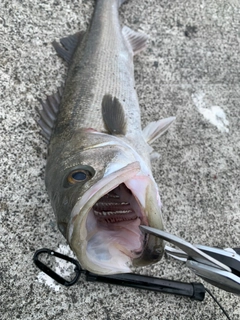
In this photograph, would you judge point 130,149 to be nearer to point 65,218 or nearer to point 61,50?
point 65,218

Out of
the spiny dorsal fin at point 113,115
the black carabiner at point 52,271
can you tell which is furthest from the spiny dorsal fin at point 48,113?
the black carabiner at point 52,271

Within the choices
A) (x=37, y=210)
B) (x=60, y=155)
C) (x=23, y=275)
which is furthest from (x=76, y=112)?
(x=23, y=275)

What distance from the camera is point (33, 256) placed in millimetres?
2123

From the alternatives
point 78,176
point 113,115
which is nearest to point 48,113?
point 113,115

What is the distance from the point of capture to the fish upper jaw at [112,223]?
147 centimetres

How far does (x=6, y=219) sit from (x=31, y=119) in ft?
2.32

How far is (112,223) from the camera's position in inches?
66.2

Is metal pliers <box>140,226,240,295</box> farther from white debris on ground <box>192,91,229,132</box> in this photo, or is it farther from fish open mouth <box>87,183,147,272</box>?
white debris on ground <box>192,91,229,132</box>

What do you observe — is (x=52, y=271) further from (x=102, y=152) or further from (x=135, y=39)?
(x=135, y=39)

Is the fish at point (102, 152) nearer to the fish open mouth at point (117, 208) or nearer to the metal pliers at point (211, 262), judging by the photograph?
the fish open mouth at point (117, 208)

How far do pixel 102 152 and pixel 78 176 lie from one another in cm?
21

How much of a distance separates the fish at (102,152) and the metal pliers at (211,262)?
4.3 inches

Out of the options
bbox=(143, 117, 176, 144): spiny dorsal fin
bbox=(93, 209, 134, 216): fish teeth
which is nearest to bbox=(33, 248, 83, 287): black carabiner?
bbox=(93, 209, 134, 216): fish teeth

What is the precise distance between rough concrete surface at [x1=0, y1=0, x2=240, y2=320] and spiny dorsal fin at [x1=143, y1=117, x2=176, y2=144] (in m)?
0.16
